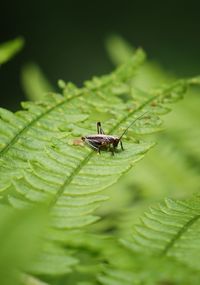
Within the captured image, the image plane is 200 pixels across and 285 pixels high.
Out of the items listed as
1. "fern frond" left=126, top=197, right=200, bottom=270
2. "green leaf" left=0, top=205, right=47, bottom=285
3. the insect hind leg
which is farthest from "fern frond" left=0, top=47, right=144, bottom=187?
"green leaf" left=0, top=205, right=47, bottom=285

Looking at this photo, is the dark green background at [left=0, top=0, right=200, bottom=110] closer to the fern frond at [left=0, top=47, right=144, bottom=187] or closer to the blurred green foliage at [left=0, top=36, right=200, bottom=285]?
the blurred green foliage at [left=0, top=36, right=200, bottom=285]

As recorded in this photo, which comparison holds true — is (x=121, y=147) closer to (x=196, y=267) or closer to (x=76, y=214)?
(x=76, y=214)

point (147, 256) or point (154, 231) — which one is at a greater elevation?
point (154, 231)

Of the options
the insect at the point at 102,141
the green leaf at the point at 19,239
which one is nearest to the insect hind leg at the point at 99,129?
the insect at the point at 102,141

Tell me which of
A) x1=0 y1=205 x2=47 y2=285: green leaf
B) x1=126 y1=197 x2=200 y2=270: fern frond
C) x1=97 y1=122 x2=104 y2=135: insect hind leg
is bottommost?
x1=0 y1=205 x2=47 y2=285: green leaf

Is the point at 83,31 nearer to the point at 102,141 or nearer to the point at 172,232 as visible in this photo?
the point at 102,141

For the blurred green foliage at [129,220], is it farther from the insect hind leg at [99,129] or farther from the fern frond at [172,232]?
the insect hind leg at [99,129]

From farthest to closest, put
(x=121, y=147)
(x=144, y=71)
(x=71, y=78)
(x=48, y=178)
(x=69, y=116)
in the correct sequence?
(x=71, y=78)
(x=144, y=71)
(x=69, y=116)
(x=121, y=147)
(x=48, y=178)

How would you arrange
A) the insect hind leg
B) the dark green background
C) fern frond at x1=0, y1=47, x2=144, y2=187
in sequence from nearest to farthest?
fern frond at x1=0, y1=47, x2=144, y2=187
the insect hind leg
the dark green background

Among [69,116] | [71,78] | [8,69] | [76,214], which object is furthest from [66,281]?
[8,69]
